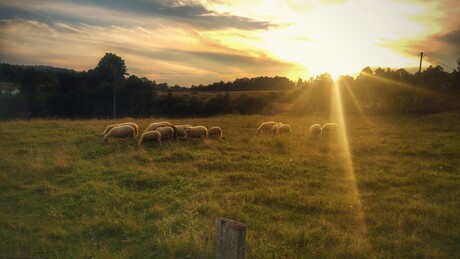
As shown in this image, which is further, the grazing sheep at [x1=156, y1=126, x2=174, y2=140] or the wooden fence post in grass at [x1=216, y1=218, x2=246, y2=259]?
the grazing sheep at [x1=156, y1=126, x2=174, y2=140]

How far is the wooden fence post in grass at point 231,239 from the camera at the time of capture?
12.2ft

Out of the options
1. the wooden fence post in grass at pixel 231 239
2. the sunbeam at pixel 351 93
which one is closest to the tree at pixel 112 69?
the sunbeam at pixel 351 93

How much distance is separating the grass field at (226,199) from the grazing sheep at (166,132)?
144 centimetres

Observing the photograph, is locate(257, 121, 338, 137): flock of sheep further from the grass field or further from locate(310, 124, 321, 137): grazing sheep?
the grass field

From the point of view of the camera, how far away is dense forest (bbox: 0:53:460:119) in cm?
4127

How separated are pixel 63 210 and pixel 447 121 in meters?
29.2

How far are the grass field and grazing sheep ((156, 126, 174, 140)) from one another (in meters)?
1.44

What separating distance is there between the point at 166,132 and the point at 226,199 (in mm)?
9420

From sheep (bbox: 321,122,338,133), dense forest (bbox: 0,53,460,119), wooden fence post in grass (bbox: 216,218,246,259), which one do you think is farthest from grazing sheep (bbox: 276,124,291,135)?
dense forest (bbox: 0,53,460,119)

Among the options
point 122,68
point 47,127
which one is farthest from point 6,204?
point 122,68

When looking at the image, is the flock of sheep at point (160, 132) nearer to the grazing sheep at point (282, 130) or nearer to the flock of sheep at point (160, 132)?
the flock of sheep at point (160, 132)

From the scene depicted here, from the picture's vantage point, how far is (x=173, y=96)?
191ft

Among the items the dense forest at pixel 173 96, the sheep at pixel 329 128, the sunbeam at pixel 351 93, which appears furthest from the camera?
the dense forest at pixel 173 96

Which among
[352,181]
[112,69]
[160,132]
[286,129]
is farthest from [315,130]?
Answer: [112,69]
